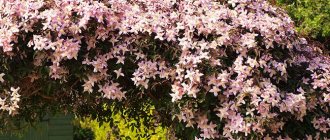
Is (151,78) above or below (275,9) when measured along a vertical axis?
below

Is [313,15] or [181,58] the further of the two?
[313,15]

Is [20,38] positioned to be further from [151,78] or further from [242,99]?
[242,99]

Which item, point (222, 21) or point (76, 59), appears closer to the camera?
point (76, 59)

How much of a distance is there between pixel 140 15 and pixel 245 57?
77 cm

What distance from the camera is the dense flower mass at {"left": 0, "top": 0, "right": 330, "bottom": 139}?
3814mm

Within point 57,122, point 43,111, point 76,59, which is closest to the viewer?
point 76,59

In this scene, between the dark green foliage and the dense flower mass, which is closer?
the dense flower mass

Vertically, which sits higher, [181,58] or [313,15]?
[313,15]

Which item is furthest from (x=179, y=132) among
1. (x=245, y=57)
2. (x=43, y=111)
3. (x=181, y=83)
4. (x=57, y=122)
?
(x=57, y=122)

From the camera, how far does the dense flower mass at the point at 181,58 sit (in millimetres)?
3814

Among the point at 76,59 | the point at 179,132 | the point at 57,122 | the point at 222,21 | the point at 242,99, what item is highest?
the point at 222,21

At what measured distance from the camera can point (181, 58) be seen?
3.86 metres

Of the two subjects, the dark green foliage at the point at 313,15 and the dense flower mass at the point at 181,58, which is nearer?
the dense flower mass at the point at 181,58

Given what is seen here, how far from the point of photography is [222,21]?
4.07 m
